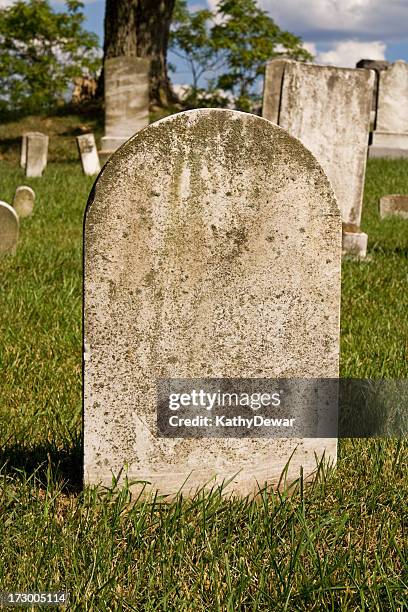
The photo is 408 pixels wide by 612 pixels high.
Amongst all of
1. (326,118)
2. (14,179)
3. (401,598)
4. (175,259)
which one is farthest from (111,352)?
(14,179)

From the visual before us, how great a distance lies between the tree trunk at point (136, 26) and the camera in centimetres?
1794

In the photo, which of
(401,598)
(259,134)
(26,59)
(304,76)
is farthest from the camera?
(26,59)

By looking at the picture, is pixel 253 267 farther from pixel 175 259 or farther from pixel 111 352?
pixel 111 352

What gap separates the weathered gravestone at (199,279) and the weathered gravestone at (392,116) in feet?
49.4

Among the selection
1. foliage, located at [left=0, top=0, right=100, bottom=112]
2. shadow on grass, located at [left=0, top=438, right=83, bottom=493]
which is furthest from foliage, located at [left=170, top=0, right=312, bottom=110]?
shadow on grass, located at [left=0, top=438, right=83, bottom=493]

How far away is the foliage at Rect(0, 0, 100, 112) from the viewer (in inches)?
955

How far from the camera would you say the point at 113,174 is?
8.58 feet

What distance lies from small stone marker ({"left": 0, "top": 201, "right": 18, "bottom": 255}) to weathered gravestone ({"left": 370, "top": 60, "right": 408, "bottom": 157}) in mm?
11578

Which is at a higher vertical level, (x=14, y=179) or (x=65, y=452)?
(x=14, y=179)

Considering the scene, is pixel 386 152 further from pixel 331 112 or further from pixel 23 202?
pixel 331 112

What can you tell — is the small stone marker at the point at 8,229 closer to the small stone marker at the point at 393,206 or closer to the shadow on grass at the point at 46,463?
the shadow on grass at the point at 46,463

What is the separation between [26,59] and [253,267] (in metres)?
24.5

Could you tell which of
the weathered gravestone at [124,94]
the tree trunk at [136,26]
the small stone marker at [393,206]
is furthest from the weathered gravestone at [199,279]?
the tree trunk at [136,26]

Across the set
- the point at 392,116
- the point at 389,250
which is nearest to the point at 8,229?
the point at 389,250
